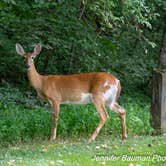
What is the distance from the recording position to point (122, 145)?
9.95 m

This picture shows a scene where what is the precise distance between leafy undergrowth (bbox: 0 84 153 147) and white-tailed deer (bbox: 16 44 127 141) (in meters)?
0.31

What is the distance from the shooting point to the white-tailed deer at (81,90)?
468 inches

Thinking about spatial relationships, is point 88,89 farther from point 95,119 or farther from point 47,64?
point 47,64

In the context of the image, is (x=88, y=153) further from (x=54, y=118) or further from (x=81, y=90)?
(x=81, y=90)

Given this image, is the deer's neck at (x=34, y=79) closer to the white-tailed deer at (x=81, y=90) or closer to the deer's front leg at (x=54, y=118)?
the white-tailed deer at (x=81, y=90)

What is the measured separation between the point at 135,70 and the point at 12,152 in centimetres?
787

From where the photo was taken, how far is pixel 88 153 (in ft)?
29.1

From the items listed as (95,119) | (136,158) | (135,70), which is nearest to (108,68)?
(135,70)

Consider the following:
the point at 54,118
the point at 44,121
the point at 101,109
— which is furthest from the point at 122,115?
the point at 44,121

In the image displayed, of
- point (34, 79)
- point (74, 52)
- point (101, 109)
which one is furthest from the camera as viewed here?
point (74, 52)

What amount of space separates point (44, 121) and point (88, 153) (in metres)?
3.36

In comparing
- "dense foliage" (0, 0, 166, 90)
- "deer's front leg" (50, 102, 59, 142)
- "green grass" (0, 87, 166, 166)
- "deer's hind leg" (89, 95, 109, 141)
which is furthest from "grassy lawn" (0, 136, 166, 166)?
"dense foliage" (0, 0, 166, 90)

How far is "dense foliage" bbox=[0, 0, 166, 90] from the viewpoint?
46.3ft

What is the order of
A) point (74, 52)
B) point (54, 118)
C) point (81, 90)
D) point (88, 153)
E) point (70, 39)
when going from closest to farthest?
point (88, 153), point (54, 118), point (81, 90), point (70, 39), point (74, 52)
